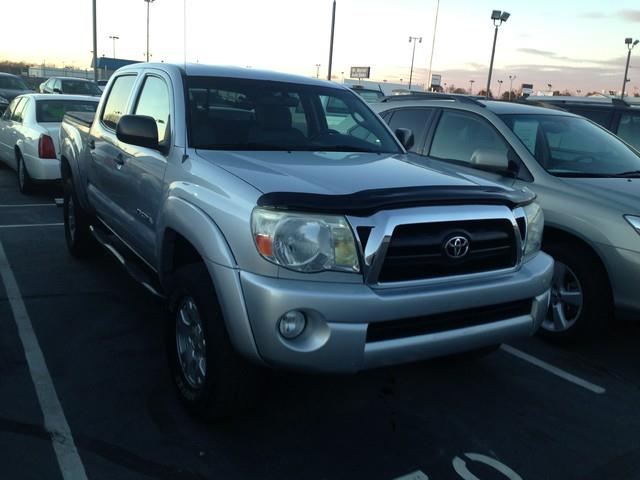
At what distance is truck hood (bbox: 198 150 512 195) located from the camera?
294 cm

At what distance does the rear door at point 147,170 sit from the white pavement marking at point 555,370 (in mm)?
2673

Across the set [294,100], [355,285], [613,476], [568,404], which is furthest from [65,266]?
[613,476]

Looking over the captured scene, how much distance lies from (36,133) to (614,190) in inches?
307

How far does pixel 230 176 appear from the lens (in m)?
3.07

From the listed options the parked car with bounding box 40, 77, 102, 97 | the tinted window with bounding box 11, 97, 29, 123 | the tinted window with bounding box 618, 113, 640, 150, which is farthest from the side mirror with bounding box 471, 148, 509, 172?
the parked car with bounding box 40, 77, 102, 97

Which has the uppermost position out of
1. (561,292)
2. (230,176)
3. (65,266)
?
(230,176)

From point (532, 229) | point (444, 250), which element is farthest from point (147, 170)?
point (532, 229)

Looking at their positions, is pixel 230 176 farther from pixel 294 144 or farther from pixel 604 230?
pixel 604 230

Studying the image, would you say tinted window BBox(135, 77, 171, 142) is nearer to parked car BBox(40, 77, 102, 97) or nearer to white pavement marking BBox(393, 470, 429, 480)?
white pavement marking BBox(393, 470, 429, 480)

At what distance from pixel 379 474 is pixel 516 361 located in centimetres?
184

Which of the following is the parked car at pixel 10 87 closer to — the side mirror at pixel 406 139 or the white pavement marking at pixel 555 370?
the side mirror at pixel 406 139

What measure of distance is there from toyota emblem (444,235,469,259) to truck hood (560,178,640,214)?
6.18ft

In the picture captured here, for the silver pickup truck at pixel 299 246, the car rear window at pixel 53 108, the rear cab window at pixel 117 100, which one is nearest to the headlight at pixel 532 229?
the silver pickup truck at pixel 299 246

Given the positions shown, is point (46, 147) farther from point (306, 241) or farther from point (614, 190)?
point (614, 190)
